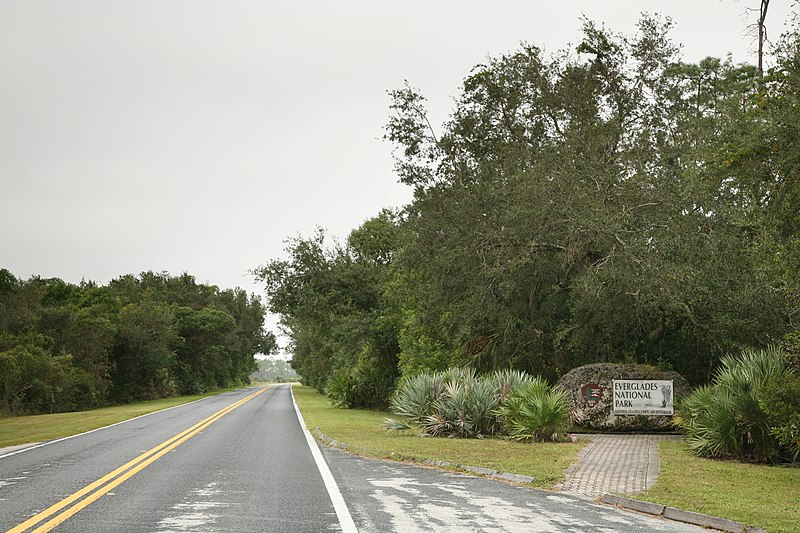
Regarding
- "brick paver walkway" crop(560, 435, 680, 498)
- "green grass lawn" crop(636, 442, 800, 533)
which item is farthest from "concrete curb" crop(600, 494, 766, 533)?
"brick paver walkway" crop(560, 435, 680, 498)

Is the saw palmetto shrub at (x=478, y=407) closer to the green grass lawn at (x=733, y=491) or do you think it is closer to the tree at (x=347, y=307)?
the green grass lawn at (x=733, y=491)

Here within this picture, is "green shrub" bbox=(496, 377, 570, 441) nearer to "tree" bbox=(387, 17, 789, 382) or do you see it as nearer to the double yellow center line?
"tree" bbox=(387, 17, 789, 382)

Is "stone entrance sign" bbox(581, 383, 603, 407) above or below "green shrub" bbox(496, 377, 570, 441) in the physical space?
above

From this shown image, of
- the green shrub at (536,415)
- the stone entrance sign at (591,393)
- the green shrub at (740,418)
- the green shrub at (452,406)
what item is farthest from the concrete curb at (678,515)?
the stone entrance sign at (591,393)

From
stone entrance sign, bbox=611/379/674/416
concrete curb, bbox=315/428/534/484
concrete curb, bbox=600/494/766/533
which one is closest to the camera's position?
concrete curb, bbox=600/494/766/533

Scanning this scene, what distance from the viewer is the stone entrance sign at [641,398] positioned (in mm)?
19719

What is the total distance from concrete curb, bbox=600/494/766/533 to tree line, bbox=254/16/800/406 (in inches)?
220

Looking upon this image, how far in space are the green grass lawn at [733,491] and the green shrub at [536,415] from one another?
387 centimetres

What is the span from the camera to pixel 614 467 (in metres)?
12.8

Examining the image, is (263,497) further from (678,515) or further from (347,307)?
(347,307)

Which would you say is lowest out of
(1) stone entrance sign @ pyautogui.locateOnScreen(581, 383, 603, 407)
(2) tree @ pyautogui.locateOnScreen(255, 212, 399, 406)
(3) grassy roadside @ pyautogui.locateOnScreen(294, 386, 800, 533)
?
(3) grassy roadside @ pyautogui.locateOnScreen(294, 386, 800, 533)

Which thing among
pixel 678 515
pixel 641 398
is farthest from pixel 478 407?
pixel 678 515

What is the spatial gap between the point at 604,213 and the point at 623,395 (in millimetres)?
5142

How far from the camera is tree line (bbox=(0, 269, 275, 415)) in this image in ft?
138
